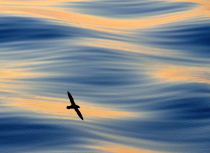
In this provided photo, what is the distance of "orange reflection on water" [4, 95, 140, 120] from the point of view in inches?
732

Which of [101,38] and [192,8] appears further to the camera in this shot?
[192,8]

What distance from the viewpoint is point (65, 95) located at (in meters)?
22.3

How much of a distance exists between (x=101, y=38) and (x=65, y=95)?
15.5 meters

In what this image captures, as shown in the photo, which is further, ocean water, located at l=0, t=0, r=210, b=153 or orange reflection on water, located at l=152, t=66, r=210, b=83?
orange reflection on water, located at l=152, t=66, r=210, b=83

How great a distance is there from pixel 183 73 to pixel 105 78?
4.76m

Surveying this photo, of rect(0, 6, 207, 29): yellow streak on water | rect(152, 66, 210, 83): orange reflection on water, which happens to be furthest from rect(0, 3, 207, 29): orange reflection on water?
rect(152, 66, 210, 83): orange reflection on water

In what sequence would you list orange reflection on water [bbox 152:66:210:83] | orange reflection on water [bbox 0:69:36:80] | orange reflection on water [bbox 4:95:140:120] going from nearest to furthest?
1. orange reflection on water [bbox 4:95:140:120]
2. orange reflection on water [bbox 0:69:36:80]
3. orange reflection on water [bbox 152:66:210:83]

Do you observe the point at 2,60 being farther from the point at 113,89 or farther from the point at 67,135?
the point at 67,135

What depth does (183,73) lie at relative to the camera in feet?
92.2

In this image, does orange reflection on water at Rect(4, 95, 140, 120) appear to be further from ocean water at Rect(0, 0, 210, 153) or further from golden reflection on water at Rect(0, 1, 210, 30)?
golden reflection on water at Rect(0, 1, 210, 30)

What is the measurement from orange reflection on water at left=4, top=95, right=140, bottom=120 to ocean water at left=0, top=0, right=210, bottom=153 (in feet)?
0.14

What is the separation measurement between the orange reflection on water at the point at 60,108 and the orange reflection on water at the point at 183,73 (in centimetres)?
656

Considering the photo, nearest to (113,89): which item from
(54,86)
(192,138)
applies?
(54,86)

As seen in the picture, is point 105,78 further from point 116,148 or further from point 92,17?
point 92,17
